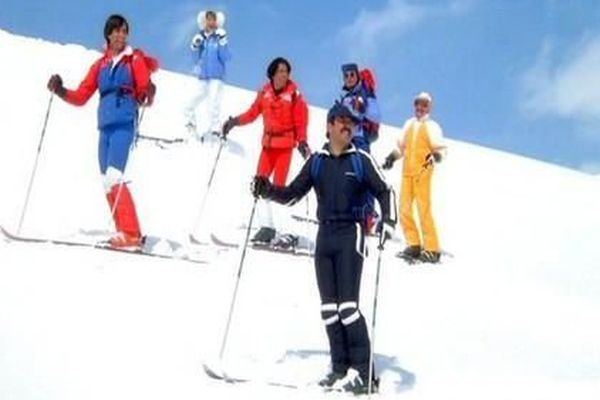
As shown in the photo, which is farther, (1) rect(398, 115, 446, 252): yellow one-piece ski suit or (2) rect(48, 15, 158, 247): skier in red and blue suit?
(1) rect(398, 115, 446, 252): yellow one-piece ski suit

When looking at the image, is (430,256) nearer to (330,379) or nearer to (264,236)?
(264,236)

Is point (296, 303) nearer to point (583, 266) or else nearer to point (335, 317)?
point (335, 317)

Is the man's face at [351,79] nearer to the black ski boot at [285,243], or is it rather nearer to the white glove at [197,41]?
the black ski boot at [285,243]

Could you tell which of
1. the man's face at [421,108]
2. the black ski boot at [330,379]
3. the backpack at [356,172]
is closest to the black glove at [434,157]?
the man's face at [421,108]

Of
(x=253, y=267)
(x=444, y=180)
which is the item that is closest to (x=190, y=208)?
(x=253, y=267)

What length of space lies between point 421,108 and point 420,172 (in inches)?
33.4

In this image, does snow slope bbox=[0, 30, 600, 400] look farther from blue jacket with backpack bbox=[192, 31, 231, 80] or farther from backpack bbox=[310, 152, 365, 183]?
backpack bbox=[310, 152, 365, 183]

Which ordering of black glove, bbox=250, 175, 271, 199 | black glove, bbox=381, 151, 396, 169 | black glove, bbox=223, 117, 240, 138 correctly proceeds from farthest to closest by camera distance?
black glove, bbox=381, 151, 396, 169, black glove, bbox=223, 117, 240, 138, black glove, bbox=250, 175, 271, 199

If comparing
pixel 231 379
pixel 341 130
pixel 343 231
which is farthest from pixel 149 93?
pixel 231 379

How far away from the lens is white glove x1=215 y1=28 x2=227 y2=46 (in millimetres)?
18125

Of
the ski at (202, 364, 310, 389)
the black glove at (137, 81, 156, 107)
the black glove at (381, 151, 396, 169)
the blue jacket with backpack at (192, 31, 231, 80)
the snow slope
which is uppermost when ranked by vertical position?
the blue jacket with backpack at (192, 31, 231, 80)

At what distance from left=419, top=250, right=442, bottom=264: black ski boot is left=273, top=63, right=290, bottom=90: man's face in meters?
2.77

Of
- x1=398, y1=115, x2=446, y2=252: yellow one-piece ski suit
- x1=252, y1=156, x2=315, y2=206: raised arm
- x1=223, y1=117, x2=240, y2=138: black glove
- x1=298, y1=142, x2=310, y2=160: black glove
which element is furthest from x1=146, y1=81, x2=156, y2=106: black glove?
x1=398, y1=115, x2=446, y2=252: yellow one-piece ski suit

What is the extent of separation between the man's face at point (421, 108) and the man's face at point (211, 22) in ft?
18.1
